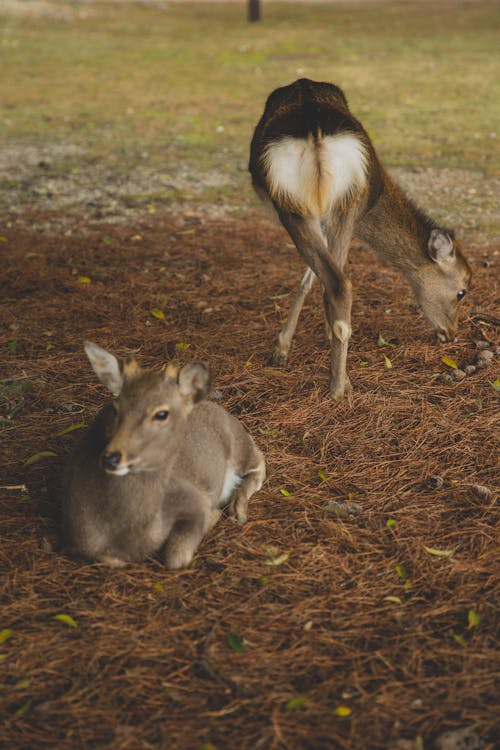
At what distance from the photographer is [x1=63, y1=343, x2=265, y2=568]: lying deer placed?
10.7 ft

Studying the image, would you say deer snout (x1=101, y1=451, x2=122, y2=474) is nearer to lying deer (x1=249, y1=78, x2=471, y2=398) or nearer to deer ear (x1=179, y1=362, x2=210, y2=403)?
deer ear (x1=179, y1=362, x2=210, y2=403)

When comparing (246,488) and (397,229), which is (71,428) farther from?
(397,229)

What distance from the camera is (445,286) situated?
18.2 ft

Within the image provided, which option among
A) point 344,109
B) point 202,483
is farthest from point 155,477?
point 344,109

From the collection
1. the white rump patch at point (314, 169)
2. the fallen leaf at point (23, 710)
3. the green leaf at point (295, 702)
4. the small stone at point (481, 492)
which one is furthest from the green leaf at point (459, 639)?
the white rump patch at point (314, 169)

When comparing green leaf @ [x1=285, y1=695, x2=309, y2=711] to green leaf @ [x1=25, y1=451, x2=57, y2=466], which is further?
green leaf @ [x1=25, y1=451, x2=57, y2=466]

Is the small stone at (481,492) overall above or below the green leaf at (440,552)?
above

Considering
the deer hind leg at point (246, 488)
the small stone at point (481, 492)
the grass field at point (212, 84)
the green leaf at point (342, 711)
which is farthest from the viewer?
the grass field at point (212, 84)

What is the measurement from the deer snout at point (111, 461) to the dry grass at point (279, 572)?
0.53 meters

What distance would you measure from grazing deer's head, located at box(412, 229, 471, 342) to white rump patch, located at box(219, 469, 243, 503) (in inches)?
87.4

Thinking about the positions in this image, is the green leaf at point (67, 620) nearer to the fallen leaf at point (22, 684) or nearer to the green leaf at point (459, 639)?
the fallen leaf at point (22, 684)

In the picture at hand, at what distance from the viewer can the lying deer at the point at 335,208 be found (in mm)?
4547

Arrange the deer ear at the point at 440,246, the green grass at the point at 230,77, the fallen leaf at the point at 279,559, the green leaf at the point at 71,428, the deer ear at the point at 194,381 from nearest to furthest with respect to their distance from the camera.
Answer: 1. the deer ear at the point at 194,381
2. the fallen leaf at the point at 279,559
3. the green leaf at the point at 71,428
4. the deer ear at the point at 440,246
5. the green grass at the point at 230,77

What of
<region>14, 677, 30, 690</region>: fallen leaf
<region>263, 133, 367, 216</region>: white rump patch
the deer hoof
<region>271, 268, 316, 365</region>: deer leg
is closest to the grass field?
<region>271, 268, 316, 365</region>: deer leg
